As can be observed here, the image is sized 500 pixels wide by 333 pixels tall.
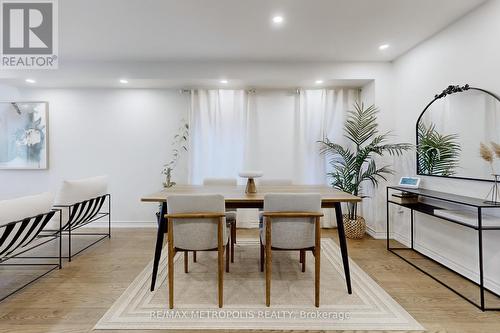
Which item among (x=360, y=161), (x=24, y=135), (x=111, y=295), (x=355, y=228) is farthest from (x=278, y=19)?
(x=24, y=135)

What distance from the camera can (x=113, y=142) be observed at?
4.20 metres

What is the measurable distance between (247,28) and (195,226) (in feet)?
7.10

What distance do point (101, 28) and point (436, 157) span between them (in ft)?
13.0

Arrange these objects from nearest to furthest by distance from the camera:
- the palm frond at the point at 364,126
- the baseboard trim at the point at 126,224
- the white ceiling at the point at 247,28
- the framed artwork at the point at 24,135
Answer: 1. the white ceiling at the point at 247,28
2. the palm frond at the point at 364,126
3. the framed artwork at the point at 24,135
4. the baseboard trim at the point at 126,224

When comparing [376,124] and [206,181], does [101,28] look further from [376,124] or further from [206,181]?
[376,124]

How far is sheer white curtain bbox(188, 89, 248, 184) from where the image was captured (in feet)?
13.5

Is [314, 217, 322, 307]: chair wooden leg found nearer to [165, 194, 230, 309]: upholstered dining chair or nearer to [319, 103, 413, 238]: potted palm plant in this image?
[165, 194, 230, 309]: upholstered dining chair

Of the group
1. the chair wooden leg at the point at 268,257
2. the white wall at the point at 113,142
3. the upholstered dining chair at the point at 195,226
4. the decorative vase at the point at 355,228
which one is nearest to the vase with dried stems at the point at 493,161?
the decorative vase at the point at 355,228

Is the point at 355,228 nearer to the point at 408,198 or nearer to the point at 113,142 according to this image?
the point at 408,198

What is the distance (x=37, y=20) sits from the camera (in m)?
2.52

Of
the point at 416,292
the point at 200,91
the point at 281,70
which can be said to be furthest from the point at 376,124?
the point at 200,91

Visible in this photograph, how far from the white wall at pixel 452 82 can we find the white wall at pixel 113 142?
336cm

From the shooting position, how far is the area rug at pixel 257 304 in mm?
1760

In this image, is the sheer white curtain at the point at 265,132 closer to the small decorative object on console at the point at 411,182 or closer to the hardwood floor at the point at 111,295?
the small decorative object on console at the point at 411,182
